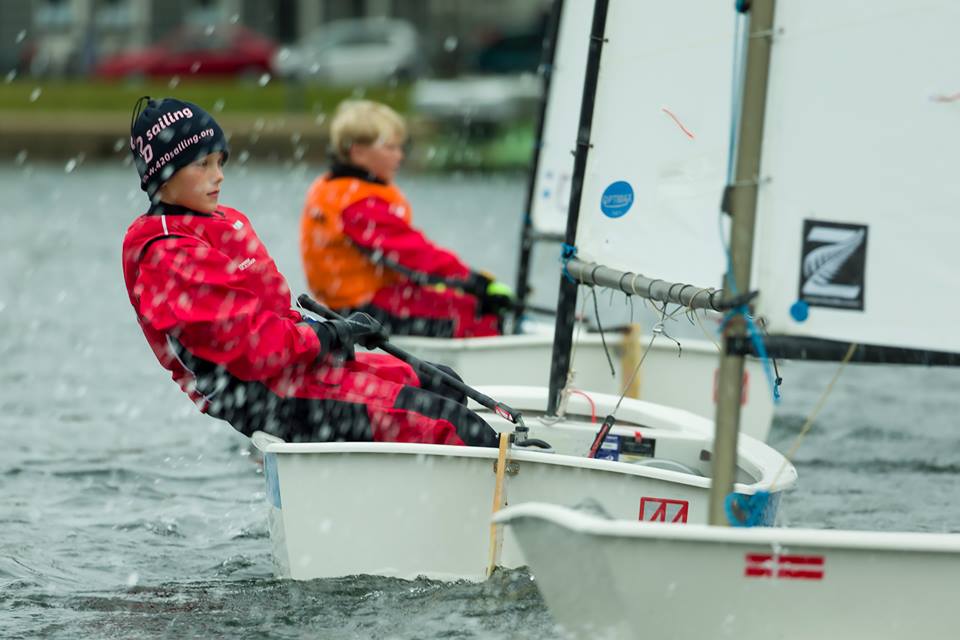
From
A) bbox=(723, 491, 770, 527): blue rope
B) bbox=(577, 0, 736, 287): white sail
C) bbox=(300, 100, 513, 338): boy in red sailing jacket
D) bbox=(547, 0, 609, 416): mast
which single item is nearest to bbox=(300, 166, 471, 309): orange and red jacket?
bbox=(300, 100, 513, 338): boy in red sailing jacket

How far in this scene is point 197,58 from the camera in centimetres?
3216

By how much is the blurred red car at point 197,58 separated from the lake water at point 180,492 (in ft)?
59.5

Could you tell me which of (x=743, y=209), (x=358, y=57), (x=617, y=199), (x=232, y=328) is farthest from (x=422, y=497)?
(x=358, y=57)

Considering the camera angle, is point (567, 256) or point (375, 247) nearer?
point (567, 256)

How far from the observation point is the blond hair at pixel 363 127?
689cm

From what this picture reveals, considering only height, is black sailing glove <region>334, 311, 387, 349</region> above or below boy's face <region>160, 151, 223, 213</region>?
below

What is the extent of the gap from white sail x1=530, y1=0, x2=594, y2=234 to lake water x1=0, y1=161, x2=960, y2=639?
73cm

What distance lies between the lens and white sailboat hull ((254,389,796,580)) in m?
4.38

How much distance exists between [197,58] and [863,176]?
97.2 feet

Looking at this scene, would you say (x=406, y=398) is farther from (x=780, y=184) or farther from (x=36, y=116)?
(x=36, y=116)

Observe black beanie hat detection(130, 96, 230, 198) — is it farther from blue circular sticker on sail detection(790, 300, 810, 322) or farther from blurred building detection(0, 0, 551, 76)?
blurred building detection(0, 0, 551, 76)

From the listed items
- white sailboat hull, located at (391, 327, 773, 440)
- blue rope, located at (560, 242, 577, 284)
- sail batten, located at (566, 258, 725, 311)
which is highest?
blue rope, located at (560, 242, 577, 284)

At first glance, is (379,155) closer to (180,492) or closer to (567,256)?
(180,492)

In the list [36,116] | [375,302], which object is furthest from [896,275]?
[36,116]
